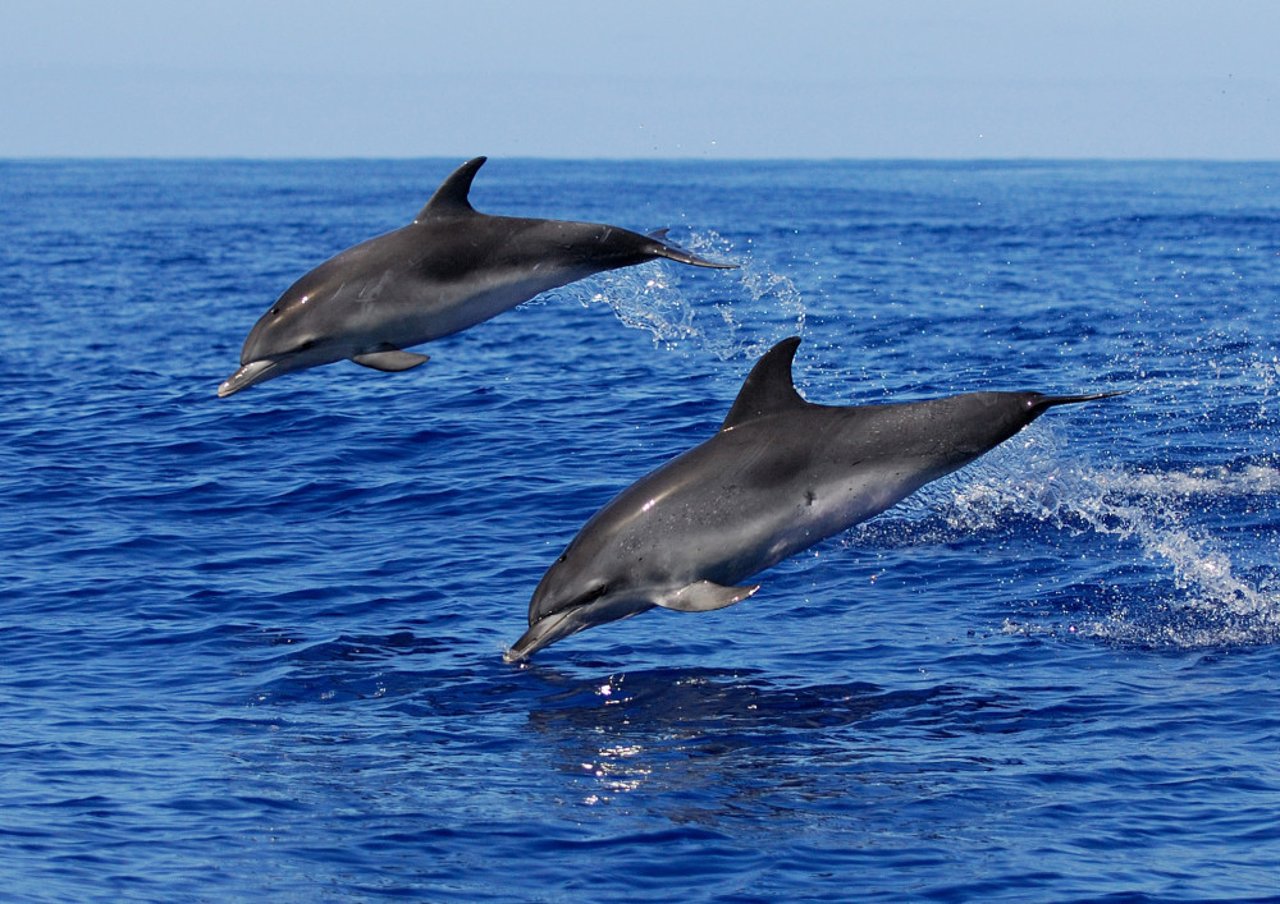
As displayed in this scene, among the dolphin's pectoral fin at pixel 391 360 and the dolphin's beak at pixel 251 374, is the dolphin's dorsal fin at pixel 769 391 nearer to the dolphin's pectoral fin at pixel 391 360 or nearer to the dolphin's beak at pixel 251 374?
the dolphin's pectoral fin at pixel 391 360

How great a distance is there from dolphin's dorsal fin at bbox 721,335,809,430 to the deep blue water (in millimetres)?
2119

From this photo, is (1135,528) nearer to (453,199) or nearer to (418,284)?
(453,199)

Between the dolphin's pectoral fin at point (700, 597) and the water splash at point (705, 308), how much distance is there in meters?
17.4

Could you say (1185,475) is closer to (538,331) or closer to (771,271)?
(538,331)

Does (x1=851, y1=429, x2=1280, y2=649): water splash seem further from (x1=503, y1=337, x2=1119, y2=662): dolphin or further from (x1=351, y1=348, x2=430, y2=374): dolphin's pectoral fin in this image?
(x1=351, y1=348, x2=430, y2=374): dolphin's pectoral fin

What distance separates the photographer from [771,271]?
1620 inches

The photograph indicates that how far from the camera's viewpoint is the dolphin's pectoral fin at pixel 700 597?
1002cm

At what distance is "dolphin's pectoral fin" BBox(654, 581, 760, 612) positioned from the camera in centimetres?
1002

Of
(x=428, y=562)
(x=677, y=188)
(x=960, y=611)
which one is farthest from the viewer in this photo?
(x=677, y=188)

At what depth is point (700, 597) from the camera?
33.6ft

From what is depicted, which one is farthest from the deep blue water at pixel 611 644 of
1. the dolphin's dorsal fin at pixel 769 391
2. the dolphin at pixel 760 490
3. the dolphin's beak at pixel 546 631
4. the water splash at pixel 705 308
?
the dolphin's dorsal fin at pixel 769 391

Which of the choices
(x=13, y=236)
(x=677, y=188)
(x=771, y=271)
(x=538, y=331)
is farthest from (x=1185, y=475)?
(x=677, y=188)

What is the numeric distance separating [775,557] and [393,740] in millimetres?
2770

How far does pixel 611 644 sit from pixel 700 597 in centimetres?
328
